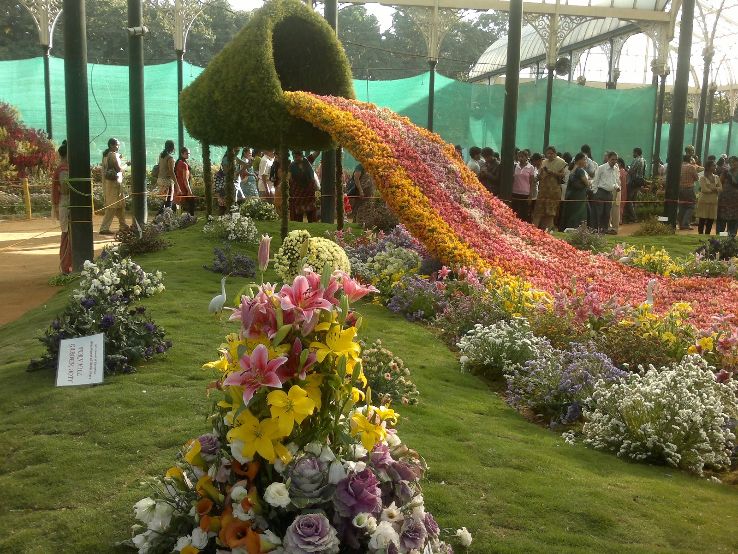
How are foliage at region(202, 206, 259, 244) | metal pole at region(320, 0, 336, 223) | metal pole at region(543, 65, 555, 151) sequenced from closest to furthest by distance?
foliage at region(202, 206, 259, 244) < metal pole at region(320, 0, 336, 223) < metal pole at region(543, 65, 555, 151)

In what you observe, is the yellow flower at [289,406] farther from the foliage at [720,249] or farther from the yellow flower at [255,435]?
the foliage at [720,249]

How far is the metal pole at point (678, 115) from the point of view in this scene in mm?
17688

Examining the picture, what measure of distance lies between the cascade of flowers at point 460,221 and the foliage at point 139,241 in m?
2.86

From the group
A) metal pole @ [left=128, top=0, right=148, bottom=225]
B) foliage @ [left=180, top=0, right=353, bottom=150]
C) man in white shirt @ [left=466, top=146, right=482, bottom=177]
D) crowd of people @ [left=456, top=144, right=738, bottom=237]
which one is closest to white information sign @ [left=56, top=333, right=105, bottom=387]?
foliage @ [left=180, top=0, right=353, bottom=150]

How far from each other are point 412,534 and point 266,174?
568 inches

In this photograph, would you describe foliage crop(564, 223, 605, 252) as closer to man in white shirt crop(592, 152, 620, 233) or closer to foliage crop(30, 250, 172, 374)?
man in white shirt crop(592, 152, 620, 233)

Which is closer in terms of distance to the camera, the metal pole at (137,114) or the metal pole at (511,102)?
the metal pole at (137,114)

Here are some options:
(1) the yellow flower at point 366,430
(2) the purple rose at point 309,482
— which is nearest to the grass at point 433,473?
(1) the yellow flower at point 366,430

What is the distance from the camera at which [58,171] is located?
38.8 ft

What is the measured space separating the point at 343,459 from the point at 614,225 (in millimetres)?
16306

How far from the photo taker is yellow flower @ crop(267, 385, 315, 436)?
9.61ft

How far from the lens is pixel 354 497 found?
2990mm

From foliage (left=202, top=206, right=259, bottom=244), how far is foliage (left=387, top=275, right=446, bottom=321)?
390 cm

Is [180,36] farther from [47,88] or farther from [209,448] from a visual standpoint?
[209,448]
